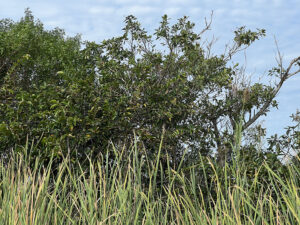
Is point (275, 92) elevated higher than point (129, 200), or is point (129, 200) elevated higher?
point (275, 92)

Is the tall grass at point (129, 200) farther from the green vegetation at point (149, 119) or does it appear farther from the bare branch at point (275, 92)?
the bare branch at point (275, 92)

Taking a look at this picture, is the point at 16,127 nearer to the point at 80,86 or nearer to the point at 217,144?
the point at 80,86

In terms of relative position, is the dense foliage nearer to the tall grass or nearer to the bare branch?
the bare branch

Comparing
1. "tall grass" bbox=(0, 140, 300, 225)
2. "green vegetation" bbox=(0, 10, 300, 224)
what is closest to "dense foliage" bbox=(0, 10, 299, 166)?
"green vegetation" bbox=(0, 10, 300, 224)

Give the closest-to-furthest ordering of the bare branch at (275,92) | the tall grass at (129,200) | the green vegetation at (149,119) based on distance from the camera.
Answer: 1. the tall grass at (129,200)
2. the green vegetation at (149,119)
3. the bare branch at (275,92)

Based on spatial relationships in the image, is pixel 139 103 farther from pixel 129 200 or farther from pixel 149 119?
pixel 129 200

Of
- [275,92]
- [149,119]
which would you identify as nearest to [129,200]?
[149,119]

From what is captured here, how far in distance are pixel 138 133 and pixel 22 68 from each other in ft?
16.2

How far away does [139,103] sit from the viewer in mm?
6852

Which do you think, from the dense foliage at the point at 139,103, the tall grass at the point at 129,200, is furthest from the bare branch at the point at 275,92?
the tall grass at the point at 129,200

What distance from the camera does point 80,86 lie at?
6664 millimetres

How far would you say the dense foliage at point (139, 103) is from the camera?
6.53 m

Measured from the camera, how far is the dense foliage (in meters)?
6.53

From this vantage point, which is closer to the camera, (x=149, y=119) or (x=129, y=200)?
(x=129, y=200)
